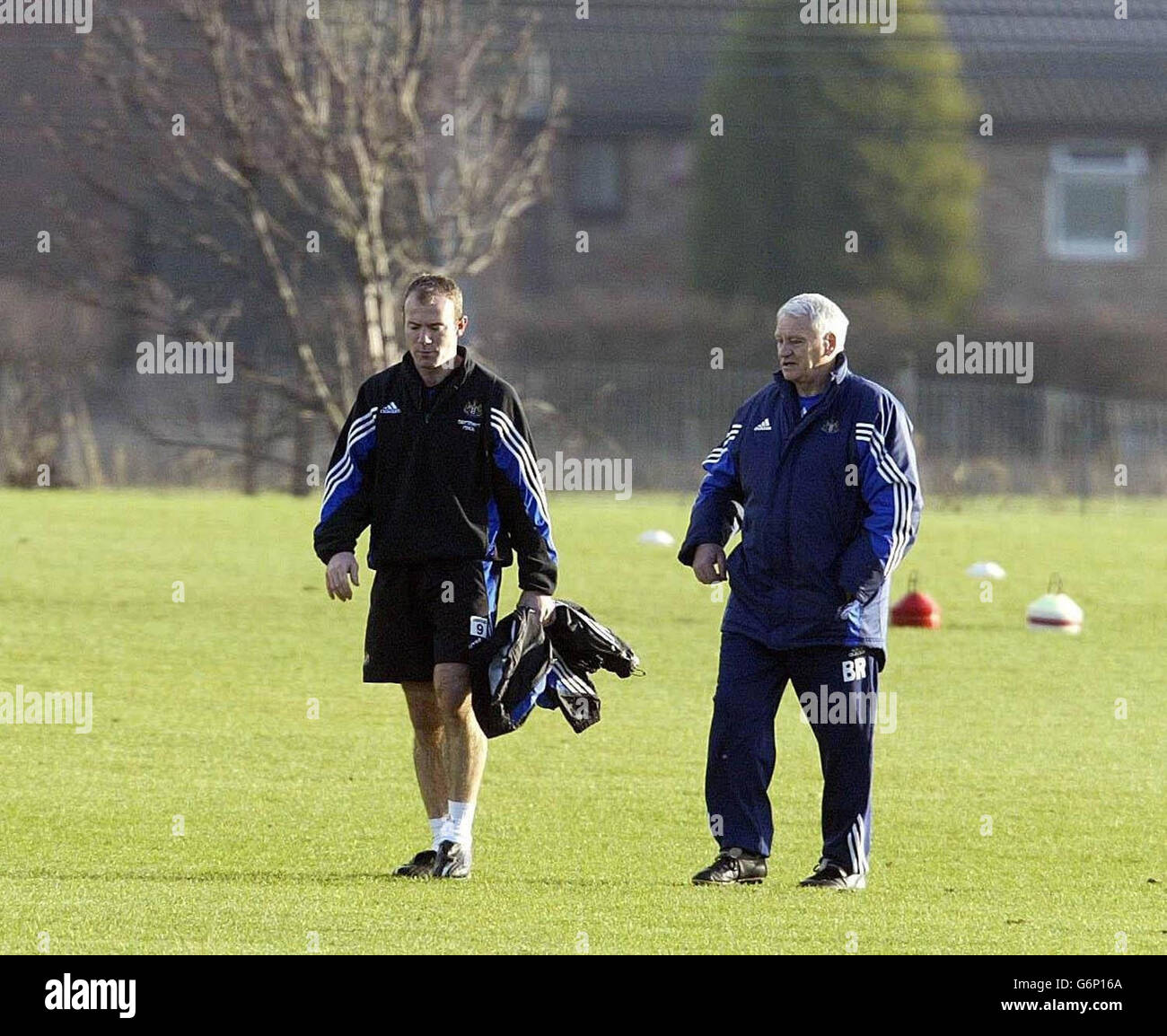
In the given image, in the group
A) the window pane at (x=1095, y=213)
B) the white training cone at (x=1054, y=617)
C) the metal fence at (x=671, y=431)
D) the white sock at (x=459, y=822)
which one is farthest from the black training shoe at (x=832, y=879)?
the window pane at (x=1095, y=213)

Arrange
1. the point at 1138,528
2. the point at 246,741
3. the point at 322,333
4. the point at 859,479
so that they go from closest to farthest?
the point at 859,479, the point at 246,741, the point at 1138,528, the point at 322,333

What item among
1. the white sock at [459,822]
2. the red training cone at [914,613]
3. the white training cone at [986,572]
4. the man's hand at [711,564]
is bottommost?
the white sock at [459,822]

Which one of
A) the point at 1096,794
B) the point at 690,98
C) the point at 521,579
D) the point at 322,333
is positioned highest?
the point at 690,98

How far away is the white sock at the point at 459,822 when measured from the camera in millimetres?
8609

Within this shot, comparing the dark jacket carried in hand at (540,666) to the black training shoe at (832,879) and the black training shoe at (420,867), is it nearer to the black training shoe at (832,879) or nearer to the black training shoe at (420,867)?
the black training shoe at (420,867)

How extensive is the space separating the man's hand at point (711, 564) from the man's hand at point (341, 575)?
121 cm

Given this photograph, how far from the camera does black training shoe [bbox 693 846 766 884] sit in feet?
27.7

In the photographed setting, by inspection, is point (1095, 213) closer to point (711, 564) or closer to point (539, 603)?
point (711, 564)

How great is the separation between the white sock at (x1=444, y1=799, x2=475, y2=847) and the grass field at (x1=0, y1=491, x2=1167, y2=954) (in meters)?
0.18

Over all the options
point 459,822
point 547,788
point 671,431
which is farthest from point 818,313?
point 671,431

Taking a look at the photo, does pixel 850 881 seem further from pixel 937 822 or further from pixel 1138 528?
pixel 1138 528

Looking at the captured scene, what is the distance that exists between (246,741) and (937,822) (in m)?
3.89

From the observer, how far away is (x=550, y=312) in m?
48.3
